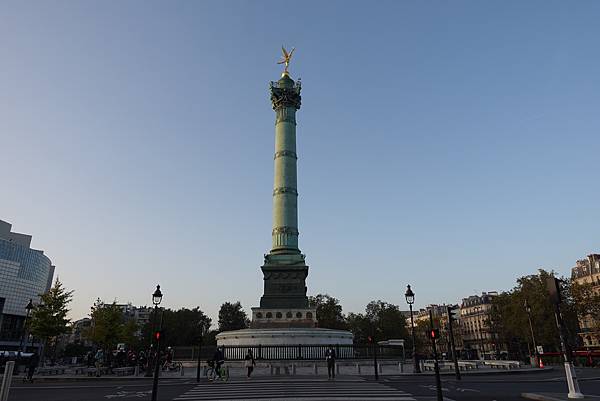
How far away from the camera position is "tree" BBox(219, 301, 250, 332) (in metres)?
92.3

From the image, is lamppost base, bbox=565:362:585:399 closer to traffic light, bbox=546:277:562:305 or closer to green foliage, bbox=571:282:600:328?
traffic light, bbox=546:277:562:305

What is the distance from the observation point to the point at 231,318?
9388 cm

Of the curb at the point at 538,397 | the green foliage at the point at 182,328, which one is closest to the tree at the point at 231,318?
the green foliage at the point at 182,328

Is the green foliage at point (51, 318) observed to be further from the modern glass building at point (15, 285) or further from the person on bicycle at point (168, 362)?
the modern glass building at point (15, 285)

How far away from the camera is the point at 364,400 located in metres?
13.5

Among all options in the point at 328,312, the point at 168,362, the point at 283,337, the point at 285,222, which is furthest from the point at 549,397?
the point at 328,312

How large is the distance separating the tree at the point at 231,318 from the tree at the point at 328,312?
1593 cm

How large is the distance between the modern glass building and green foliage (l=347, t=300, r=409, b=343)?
6897 cm

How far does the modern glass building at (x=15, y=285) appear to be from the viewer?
95750 millimetres

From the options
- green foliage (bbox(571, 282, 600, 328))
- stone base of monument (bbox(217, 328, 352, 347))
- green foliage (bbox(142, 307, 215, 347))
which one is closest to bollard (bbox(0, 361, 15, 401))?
stone base of monument (bbox(217, 328, 352, 347))

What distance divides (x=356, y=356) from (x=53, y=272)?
148439 millimetres

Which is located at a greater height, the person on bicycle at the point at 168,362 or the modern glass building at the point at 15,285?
the modern glass building at the point at 15,285

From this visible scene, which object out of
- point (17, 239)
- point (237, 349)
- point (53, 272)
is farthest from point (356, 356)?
point (53, 272)

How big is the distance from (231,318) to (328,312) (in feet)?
71.8
